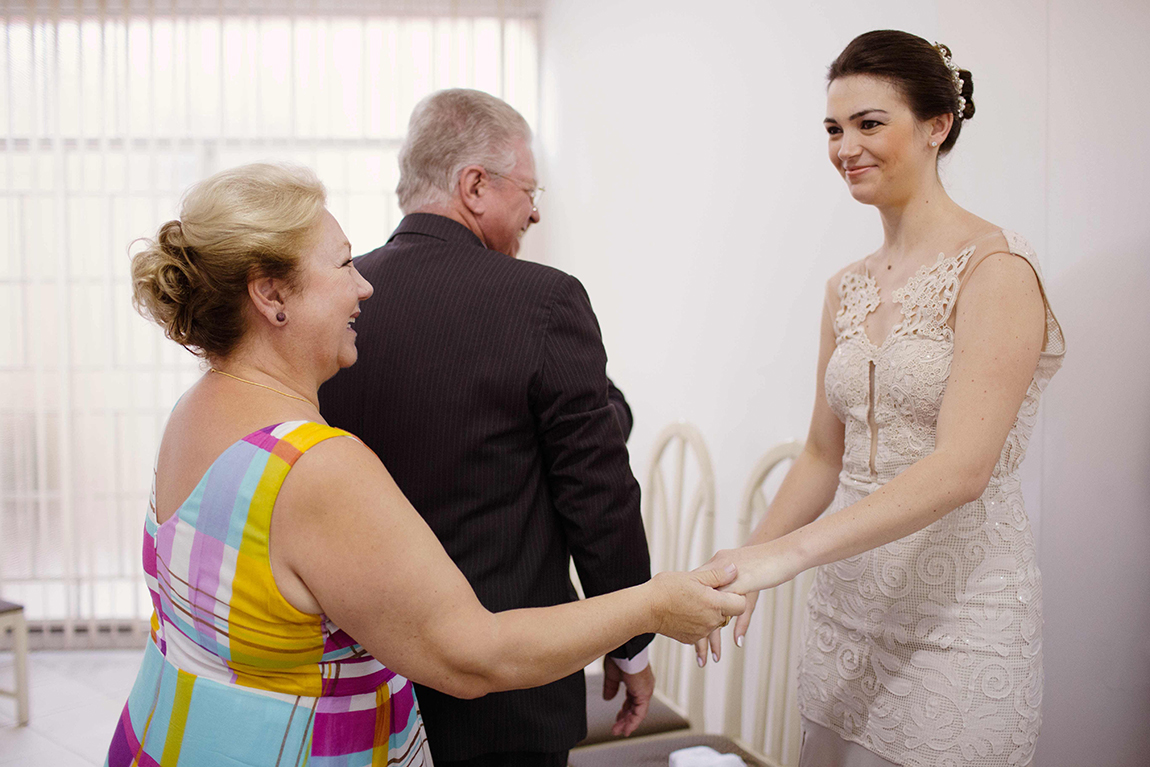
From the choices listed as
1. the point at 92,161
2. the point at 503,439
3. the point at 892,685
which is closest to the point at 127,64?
the point at 92,161

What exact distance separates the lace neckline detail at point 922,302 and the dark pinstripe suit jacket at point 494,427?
45 cm

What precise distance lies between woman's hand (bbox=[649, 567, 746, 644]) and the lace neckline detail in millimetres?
454

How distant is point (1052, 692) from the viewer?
1493mm

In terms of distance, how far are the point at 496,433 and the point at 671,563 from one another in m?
1.26

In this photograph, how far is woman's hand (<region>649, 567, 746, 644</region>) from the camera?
1.06 m

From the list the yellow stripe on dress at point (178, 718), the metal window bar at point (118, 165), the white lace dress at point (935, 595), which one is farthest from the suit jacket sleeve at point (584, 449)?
the metal window bar at point (118, 165)

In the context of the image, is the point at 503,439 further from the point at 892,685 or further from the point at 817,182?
the point at 817,182

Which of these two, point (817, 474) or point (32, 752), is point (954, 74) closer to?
point (817, 474)

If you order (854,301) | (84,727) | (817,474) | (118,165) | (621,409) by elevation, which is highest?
(118,165)

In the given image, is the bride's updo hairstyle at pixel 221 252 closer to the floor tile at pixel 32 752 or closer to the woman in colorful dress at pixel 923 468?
the woman in colorful dress at pixel 923 468

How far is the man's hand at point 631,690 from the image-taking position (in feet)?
4.83

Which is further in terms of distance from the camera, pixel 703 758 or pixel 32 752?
pixel 32 752

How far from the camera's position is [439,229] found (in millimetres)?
1281

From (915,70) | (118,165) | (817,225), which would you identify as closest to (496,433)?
(915,70)
